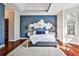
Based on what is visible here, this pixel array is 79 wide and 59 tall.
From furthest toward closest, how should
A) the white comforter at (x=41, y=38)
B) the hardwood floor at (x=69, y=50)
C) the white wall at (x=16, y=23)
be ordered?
the white wall at (x=16, y=23) → the white comforter at (x=41, y=38) → the hardwood floor at (x=69, y=50)

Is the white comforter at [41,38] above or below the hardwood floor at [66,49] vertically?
above

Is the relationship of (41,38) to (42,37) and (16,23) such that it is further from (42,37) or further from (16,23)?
(16,23)

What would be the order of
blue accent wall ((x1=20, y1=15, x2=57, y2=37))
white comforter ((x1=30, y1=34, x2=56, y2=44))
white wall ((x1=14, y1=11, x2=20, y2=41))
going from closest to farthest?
white comforter ((x1=30, y1=34, x2=56, y2=44)), blue accent wall ((x1=20, y1=15, x2=57, y2=37)), white wall ((x1=14, y1=11, x2=20, y2=41))

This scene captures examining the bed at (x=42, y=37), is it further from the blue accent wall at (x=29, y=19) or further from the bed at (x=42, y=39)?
the blue accent wall at (x=29, y=19)

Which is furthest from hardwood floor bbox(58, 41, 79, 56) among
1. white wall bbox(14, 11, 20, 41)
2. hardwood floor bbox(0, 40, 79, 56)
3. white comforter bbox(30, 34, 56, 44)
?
white wall bbox(14, 11, 20, 41)

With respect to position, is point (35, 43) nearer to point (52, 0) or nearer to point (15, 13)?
point (15, 13)

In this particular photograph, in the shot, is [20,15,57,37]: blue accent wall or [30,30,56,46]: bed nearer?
[30,30,56,46]: bed

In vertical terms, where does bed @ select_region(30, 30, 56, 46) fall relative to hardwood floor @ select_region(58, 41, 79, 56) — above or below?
above

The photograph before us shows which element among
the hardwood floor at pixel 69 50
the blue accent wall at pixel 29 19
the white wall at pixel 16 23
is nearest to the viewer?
the hardwood floor at pixel 69 50

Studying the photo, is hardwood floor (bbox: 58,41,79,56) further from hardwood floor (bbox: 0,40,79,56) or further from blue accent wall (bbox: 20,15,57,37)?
blue accent wall (bbox: 20,15,57,37)

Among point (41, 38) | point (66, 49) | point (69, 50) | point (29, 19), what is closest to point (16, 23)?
point (29, 19)

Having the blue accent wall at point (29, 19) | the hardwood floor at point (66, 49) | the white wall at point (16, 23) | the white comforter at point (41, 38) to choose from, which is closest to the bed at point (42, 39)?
the white comforter at point (41, 38)

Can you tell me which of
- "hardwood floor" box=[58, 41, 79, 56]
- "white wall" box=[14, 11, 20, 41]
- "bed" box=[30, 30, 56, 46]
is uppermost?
"white wall" box=[14, 11, 20, 41]

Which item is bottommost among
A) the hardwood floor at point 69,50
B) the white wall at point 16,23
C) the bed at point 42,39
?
the hardwood floor at point 69,50
